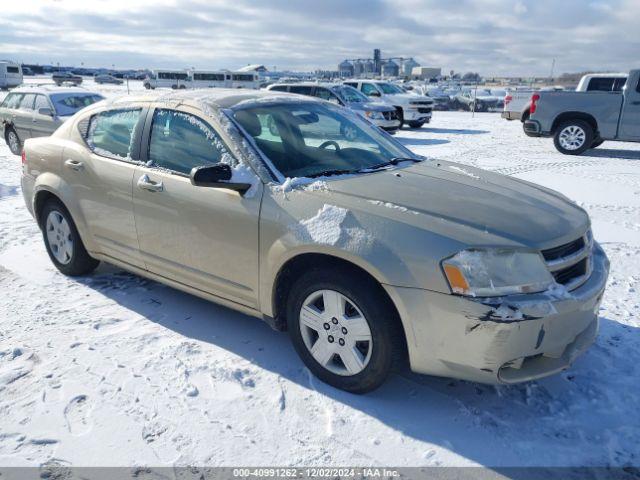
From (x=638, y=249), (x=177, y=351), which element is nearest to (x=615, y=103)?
(x=638, y=249)

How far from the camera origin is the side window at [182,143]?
11.2 ft

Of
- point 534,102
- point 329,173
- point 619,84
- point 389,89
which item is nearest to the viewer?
point 329,173

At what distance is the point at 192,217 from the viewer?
3412 millimetres

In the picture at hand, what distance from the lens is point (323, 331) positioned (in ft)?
9.85

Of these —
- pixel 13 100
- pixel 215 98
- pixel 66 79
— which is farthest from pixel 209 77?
pixel 215 98

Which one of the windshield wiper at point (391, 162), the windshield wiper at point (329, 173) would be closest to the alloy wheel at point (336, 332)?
the windshield wiper at point (329, 173)

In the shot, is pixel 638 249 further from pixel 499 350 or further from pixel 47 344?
pixel 47 344

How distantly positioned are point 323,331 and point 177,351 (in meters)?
1.11

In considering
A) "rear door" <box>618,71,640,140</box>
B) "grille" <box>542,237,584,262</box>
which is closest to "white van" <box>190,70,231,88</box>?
"rear door" <box>618,71,640,140</box>

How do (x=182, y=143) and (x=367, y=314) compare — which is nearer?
(x=367, y=314)

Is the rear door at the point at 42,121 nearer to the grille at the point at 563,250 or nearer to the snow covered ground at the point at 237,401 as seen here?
the snow covered ground at the point at 237,401

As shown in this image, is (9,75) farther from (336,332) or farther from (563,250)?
(563,250)

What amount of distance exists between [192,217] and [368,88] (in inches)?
671

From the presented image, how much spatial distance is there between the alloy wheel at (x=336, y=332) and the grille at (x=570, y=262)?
1042mm
